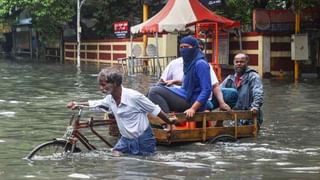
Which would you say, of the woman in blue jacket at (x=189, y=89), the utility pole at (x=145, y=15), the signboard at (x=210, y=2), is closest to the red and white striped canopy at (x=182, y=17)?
the signboard at (x=210, y=2)

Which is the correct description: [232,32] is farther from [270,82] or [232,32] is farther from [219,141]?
[219,141]

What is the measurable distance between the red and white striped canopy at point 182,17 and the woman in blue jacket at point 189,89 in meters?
13.4

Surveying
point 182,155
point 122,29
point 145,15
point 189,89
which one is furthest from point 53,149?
point 122,29

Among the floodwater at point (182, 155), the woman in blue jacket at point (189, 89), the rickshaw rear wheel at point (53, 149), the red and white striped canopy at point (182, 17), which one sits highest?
the red and white striped canopy at point (182, 17)

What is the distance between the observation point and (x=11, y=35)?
71750mm

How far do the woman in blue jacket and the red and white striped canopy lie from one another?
13.4 m

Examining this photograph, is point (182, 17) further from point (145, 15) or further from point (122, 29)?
point (122, 29)

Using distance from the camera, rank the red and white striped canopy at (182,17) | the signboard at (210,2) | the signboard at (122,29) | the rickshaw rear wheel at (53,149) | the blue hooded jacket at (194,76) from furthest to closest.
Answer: the signboard at (122,29)
the signboard at (210,2)
the red and white striped canopy at (182,17)
the blue hooded jacket at (194,76)
the rickshaw rear wheel at (53,149)

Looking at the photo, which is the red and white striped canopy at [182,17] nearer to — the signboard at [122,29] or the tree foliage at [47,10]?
the signboard at [122,29]

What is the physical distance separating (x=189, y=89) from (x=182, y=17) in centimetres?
1405

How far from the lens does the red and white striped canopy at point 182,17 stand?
23828 mm

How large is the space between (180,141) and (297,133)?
284cm

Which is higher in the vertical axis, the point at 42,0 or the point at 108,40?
the point at 42,0

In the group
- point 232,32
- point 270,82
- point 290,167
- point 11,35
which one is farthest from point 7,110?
point 11,35
